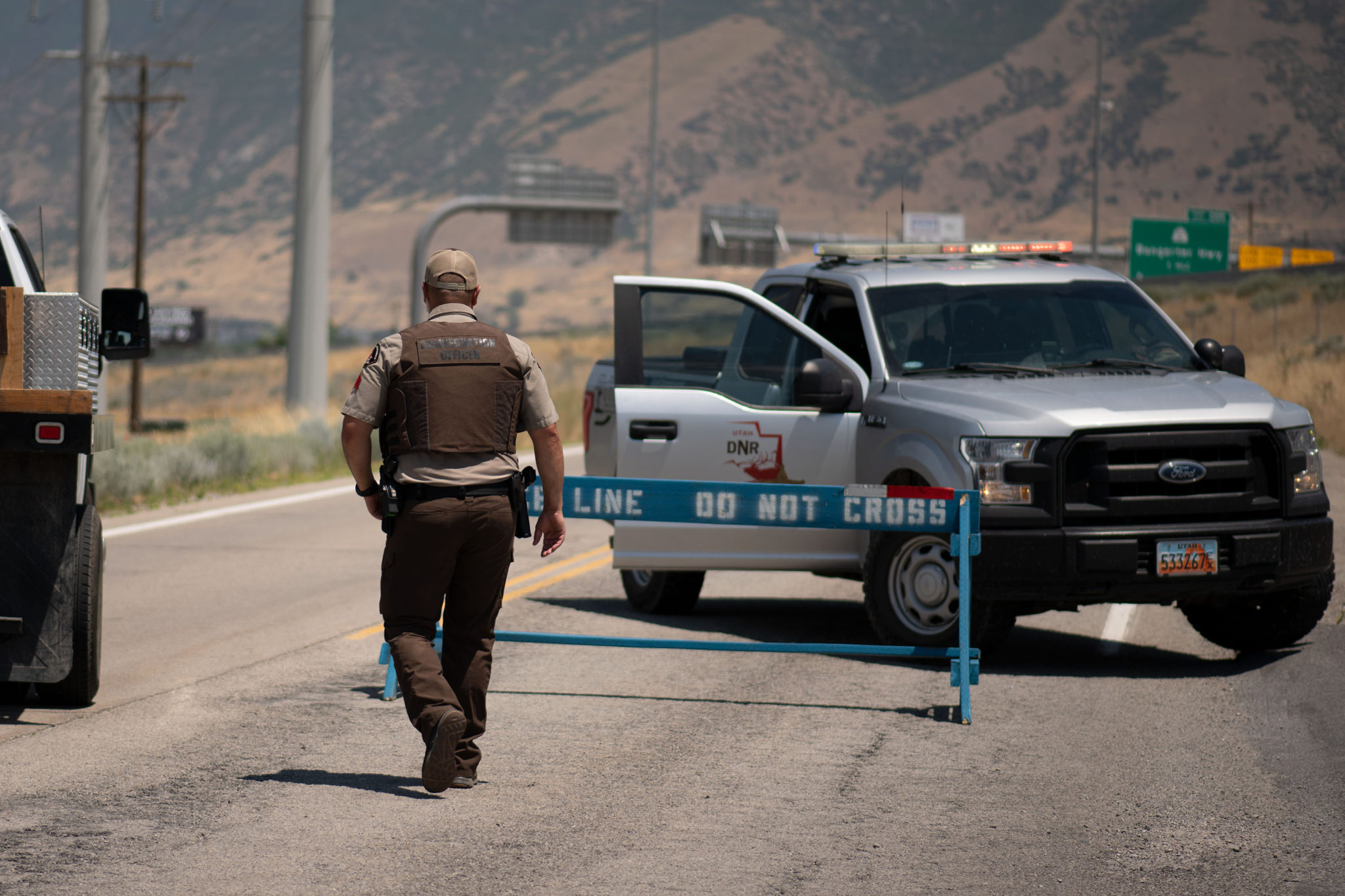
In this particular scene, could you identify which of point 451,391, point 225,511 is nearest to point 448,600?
point 451,391

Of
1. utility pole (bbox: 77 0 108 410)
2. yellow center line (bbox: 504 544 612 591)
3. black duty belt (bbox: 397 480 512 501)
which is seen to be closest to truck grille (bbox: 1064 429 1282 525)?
black duty belt (bbox: 397 480 512 501)

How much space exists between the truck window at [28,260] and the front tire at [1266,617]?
6.25 metres

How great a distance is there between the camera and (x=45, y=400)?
6.91m

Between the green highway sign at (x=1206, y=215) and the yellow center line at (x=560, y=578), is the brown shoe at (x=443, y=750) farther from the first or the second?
the green highway sign at (x=1206, y=215)

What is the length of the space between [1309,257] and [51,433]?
250ft

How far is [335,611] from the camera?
1050cm

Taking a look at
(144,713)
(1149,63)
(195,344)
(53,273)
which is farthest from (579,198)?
(53,273)

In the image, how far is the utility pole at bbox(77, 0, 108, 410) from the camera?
29.8m

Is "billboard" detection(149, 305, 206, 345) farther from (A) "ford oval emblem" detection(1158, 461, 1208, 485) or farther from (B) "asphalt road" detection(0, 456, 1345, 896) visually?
(A) "ford oval emblem" detection(1158, 461, 1208, 485)

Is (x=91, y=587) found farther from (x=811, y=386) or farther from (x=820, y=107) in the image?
(x=820, y=107)

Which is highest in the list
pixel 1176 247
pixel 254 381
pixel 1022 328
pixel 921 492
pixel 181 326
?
pixel 1176 247

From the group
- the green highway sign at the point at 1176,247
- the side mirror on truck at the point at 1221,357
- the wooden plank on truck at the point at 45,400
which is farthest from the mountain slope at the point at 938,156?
the wooden plank on truck at the point at 45,400

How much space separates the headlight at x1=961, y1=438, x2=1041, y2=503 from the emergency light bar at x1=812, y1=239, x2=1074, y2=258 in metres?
2.41

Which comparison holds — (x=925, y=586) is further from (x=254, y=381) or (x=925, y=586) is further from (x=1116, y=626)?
(x=254, y=381)
